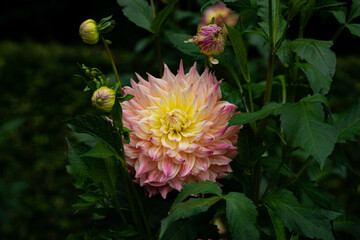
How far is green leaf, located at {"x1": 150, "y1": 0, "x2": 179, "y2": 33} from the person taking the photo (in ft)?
1.86

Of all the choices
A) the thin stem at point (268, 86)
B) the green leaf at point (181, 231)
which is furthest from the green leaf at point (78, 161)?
the thin stem at point (268, 86)

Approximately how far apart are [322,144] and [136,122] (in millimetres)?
232

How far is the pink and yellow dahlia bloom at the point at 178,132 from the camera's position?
1.65 ft

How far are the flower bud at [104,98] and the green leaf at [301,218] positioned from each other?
0.25 meters

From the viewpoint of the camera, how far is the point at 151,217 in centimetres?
59

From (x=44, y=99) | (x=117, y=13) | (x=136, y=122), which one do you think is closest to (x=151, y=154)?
(x=136, y=122)

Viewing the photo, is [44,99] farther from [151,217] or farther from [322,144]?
[322,144]

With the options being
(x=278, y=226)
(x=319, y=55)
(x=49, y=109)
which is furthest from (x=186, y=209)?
(x=49, y=109)

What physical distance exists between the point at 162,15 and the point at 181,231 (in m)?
0.31

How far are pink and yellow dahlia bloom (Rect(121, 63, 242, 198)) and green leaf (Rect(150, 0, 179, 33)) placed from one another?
103 millimetres

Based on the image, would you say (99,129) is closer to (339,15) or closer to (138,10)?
(138,10)

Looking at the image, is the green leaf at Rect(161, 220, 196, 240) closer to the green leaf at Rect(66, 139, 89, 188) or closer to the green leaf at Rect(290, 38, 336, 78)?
the green leaf at Rect(66, 139, 89, 188)

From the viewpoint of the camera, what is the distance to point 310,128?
0.45 m

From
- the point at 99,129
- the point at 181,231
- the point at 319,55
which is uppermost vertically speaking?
the point at 319,55
